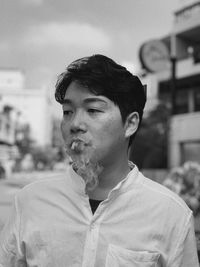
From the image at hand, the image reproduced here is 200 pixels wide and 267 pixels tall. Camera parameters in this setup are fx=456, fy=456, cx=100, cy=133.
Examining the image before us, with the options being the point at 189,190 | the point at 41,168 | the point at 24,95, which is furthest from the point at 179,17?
the point at 24,95

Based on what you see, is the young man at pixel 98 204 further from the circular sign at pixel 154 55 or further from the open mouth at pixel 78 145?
the circular sign at pixel 154 55

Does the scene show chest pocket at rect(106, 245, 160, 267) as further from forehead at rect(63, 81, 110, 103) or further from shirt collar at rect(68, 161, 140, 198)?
forehead at rect(63, 81, 110, 103)

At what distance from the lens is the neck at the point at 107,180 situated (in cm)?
172

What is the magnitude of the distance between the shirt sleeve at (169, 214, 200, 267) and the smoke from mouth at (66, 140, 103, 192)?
0.37m

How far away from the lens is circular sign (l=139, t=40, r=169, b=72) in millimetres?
27391

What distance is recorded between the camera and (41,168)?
62594 millimetres

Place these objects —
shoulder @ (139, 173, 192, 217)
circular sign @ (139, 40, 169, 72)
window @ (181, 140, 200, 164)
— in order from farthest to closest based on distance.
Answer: circular sign @ (139, 40, 169, 72), window @ (181, 140, 200, 164), shoulder @ (139, 173, 192, 217)

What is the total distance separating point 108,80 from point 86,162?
0.32 metres

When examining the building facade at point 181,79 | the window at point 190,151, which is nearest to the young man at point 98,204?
the building facade at point 181,79

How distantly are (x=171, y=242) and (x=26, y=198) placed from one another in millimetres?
564

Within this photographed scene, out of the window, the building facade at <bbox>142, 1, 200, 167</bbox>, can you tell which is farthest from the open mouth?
the window

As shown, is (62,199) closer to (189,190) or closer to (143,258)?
(143,258)

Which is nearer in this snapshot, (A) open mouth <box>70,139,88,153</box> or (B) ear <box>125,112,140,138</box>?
(A) open mouth <box>70,139,88,153</box>

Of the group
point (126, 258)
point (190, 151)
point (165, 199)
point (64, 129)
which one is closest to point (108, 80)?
point (64, 129)
